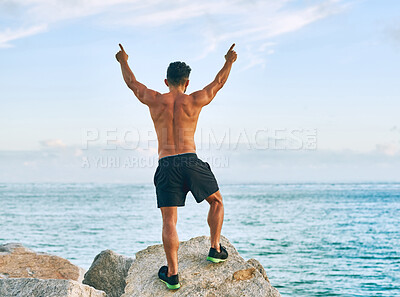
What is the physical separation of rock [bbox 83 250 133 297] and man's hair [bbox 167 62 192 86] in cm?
374

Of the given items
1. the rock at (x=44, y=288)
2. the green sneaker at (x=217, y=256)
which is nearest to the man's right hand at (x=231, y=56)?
the green sneaker at (x=217, y=256)

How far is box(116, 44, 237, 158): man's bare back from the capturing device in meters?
5.94

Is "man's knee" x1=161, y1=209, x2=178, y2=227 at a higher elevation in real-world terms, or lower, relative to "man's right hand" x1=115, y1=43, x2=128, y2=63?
lower

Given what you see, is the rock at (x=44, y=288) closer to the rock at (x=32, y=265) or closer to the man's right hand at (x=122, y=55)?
the rock at (x=32, y=265)

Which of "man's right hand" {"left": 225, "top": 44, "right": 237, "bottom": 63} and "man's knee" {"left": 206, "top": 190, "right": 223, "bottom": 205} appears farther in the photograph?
"man's right hand" {"left": 225, "top": 44, "right": 237, "bottom": 63}

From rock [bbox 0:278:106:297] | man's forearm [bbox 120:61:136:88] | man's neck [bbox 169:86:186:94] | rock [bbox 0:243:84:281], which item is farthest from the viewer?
rock [bbox 0:243:84:281]

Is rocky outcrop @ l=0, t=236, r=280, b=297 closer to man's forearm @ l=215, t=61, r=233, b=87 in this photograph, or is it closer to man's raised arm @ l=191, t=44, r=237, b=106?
man's raised arm @ l=191, t=44, r=237, b=106

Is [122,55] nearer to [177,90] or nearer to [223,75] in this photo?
[177,90]

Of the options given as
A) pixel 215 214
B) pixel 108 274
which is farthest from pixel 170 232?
pixel 108 274

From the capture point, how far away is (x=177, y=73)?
605 centimetres

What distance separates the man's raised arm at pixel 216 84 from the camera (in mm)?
6035

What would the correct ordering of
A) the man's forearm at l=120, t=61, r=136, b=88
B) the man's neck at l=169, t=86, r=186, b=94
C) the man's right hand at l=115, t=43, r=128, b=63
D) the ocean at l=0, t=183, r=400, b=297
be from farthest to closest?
the ocean at l=0, t=183, r=400, b=297 < the man's right hand at l=115, t=43, r=128, b=63 < the man's forearm at l=120, t=61, r=136, b=88 < the man's neck at l=169, t=86, r=186, b=94

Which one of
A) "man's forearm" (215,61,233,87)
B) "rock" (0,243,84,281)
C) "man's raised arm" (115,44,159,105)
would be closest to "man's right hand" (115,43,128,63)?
"man's raised arm" (115,44,159,105)

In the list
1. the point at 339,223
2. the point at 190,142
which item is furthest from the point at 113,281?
the point at 339,223
